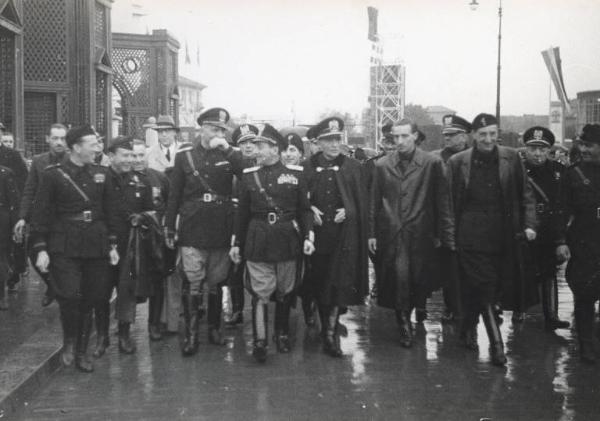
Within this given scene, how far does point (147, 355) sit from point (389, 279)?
2.41 meters

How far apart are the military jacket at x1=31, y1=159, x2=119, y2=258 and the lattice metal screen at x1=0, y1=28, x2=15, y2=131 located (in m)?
7.04

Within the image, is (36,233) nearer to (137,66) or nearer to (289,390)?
(289,390)

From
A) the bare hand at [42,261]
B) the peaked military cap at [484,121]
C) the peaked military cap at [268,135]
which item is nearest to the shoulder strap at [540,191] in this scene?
the peaked military cap at [484,121]

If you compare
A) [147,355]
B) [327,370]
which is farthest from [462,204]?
[147,355]

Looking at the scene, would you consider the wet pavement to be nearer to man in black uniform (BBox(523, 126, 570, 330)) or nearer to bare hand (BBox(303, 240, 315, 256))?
man in black uniform (BBox(523, 126, 570, 330))

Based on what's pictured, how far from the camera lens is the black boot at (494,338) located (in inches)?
254

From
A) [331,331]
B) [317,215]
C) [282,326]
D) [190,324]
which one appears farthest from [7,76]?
[331,331]

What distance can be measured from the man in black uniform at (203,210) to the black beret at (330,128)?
81 centimetres

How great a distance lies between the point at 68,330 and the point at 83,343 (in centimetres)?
17

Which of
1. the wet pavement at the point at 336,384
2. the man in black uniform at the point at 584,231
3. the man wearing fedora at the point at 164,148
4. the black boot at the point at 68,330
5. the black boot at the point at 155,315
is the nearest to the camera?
the wet pavement at the point at 336,384

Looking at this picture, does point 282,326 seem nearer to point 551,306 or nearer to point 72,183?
point 72,183

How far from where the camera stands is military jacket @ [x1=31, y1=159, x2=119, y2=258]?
632 cm

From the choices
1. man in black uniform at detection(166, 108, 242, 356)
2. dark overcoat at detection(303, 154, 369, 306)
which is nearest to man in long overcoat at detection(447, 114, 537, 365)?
dark overcoat at detection(303, 154, 369, 306)

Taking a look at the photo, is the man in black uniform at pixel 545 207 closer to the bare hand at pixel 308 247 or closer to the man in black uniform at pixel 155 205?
the bare hand at pixel 308 247
